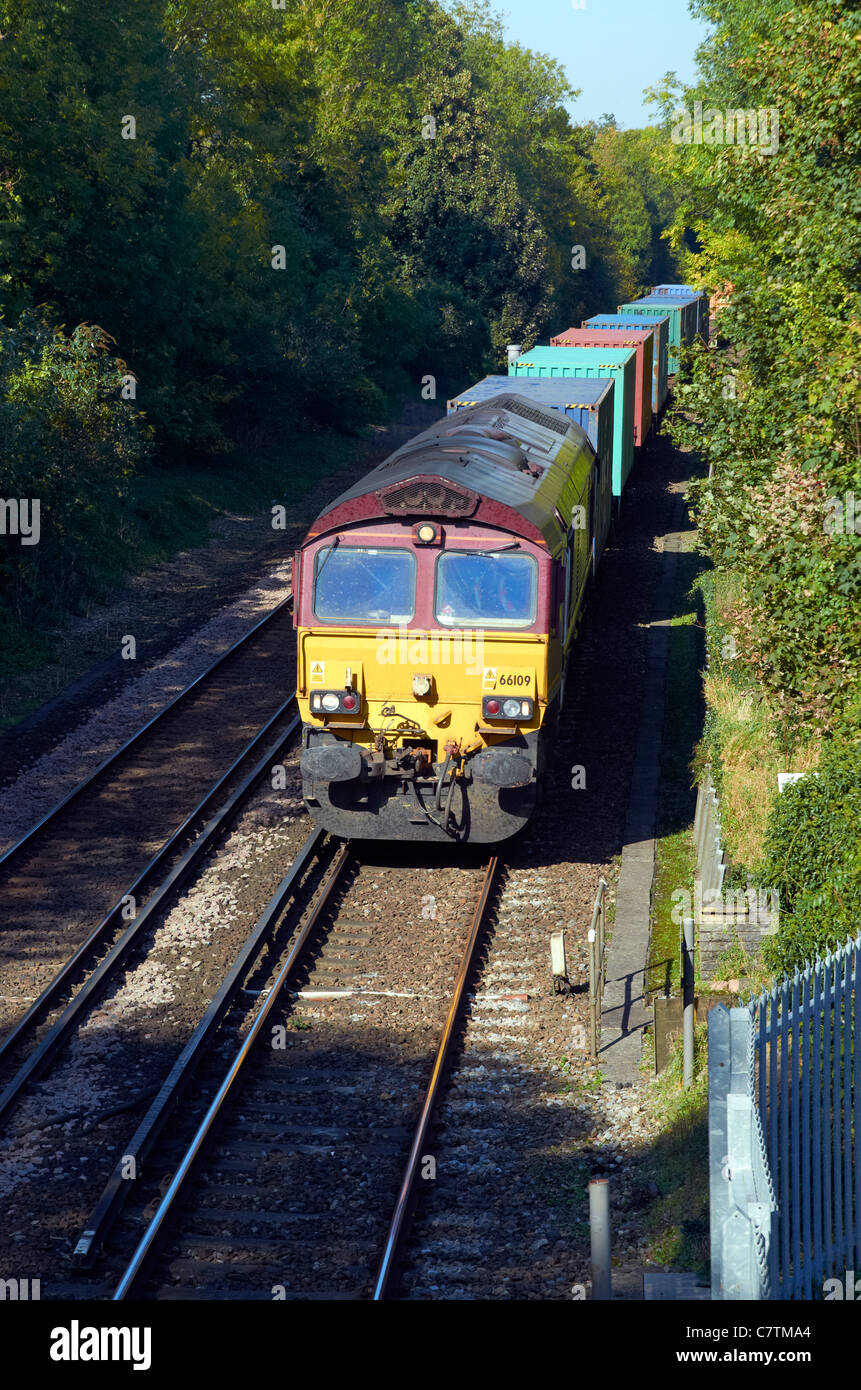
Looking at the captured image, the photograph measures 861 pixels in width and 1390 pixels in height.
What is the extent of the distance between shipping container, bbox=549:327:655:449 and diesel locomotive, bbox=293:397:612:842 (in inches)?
714

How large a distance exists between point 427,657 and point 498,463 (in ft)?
9.37

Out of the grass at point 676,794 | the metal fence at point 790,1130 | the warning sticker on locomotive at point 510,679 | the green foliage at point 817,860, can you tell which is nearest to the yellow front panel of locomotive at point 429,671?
the warning sticker on locomotive at point 510,679

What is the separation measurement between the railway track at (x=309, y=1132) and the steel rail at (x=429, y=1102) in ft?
0.05

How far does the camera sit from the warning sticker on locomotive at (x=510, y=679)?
12.9 m

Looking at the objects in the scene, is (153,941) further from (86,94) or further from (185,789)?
(86,94)

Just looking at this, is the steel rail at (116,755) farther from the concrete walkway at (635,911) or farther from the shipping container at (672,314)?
the shipping container at (672,314)

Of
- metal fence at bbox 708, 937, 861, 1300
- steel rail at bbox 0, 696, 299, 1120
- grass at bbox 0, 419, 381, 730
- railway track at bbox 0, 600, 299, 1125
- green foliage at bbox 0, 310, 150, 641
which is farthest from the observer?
green foliage at bbox 0, 310, 150, 641

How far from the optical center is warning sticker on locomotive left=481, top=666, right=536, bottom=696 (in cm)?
1295

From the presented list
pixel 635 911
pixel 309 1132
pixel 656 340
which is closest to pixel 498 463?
pixel 635 911

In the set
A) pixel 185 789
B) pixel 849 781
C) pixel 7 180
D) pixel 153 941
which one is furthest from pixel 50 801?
pixel 7 180

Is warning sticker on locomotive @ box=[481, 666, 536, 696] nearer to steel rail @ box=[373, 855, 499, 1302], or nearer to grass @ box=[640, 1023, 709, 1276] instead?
steel rail @ box=[373, 855, 499, 1302]

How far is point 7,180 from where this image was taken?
2606cm

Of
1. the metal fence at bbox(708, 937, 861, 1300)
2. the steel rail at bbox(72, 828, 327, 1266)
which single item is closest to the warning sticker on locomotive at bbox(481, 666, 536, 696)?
the steel rail at bbox(72, 828, 327, 1266)

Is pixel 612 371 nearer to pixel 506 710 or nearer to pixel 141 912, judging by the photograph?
pixel 506 710
